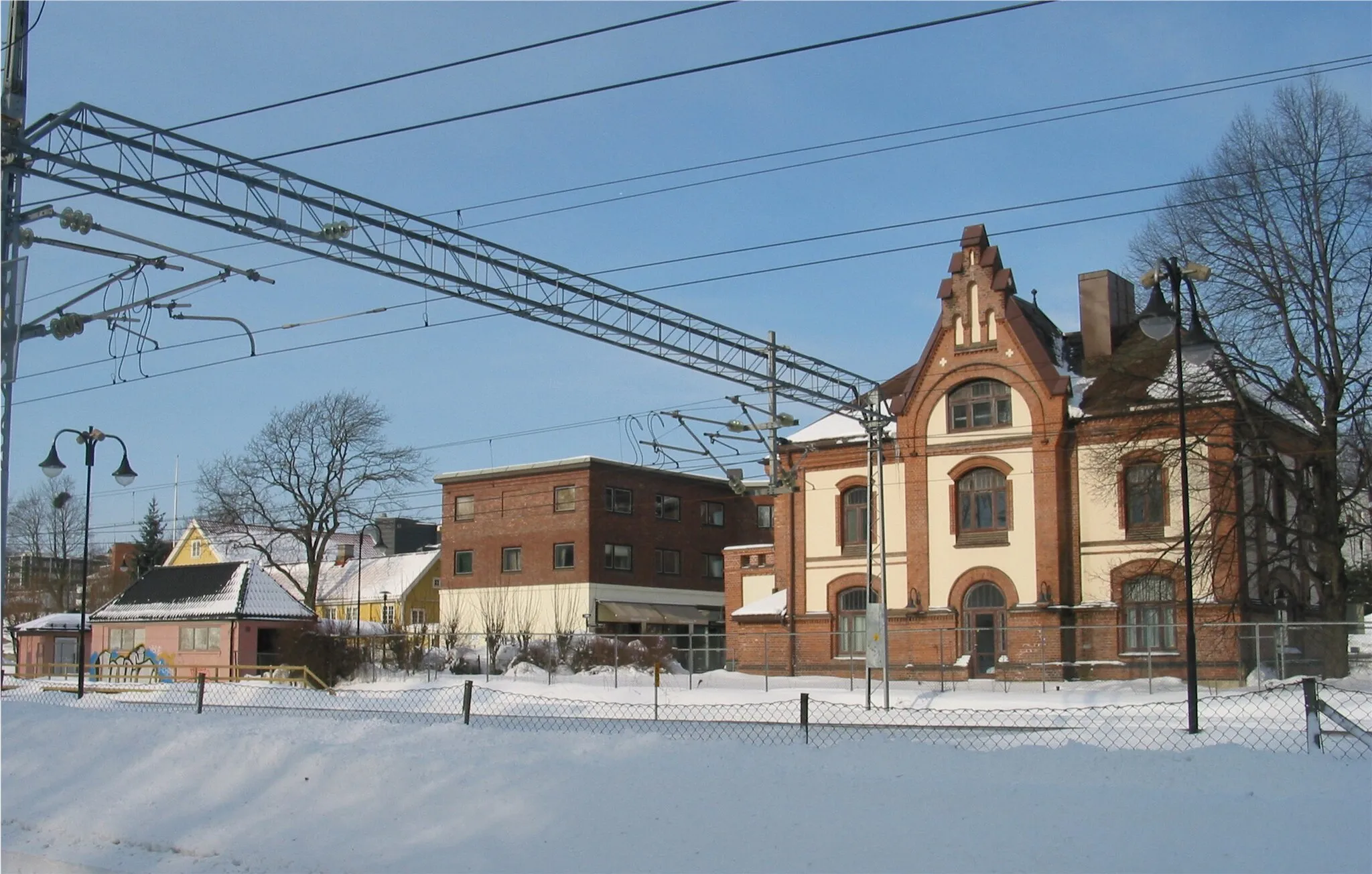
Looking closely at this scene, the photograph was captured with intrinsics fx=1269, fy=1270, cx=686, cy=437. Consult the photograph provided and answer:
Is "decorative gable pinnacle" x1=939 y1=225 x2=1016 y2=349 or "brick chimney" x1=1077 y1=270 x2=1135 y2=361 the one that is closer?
"decorative gable pinnacle" x1=939 y1=225 x2=1016 y2=349

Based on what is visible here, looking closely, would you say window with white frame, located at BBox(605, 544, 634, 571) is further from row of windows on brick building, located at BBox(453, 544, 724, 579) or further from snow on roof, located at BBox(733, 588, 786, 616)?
snow on roof, located at BBox(733, 588, 786, 616)

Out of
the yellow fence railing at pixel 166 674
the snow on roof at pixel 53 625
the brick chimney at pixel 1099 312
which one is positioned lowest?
the yellow fence railing at pixel 166 674

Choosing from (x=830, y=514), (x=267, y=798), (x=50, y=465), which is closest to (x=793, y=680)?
(x=830, y=514)

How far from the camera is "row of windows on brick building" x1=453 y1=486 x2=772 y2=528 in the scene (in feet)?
204

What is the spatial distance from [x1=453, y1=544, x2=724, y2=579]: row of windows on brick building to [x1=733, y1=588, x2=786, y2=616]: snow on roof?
1689 cm

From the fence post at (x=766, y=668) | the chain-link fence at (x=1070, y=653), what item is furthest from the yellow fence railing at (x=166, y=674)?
the chain-link fence at (x=1070, y=653)

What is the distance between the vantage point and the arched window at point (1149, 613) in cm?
3725

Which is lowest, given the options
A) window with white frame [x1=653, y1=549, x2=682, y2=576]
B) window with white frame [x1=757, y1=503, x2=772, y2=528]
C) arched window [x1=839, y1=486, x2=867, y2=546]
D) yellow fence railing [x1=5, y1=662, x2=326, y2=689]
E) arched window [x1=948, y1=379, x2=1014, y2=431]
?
yellow fence railing [x1=5, y1=662, x2=326, y2=689]

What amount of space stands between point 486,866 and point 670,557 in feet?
189

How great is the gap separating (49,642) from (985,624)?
127ft

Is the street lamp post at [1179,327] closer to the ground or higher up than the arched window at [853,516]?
higher up

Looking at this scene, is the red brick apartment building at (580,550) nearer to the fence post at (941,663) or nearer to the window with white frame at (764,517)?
the window with white frame at (764,517)

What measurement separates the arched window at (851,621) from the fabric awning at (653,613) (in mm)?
19959

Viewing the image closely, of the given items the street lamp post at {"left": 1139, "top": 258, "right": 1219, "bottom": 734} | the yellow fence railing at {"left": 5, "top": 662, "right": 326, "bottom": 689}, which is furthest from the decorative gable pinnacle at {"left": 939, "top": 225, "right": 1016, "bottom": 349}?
the yellow fence railing at {"left": 5, "top": 662, "right": 326, "bottom": 689}
